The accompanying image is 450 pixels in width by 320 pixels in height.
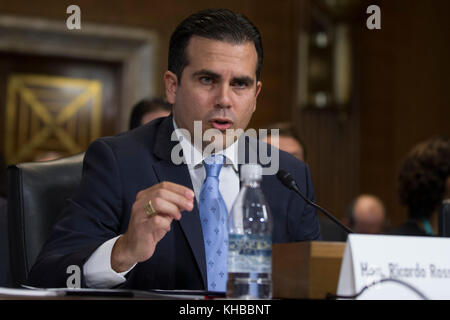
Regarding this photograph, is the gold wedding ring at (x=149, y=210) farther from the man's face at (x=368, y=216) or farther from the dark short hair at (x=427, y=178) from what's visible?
the man's face at (x=368, y=216)

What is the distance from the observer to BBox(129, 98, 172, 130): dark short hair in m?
3.08

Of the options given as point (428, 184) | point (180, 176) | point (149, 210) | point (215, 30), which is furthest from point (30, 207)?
point (428, 184)

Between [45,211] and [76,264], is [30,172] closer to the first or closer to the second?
[45,211]

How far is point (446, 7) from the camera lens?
5695 millimetres

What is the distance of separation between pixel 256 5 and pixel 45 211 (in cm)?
418

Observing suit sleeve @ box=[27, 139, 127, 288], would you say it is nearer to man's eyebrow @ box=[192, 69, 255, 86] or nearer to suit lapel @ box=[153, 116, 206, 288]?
suit lapel @ box=[153, 116, 206, 288]

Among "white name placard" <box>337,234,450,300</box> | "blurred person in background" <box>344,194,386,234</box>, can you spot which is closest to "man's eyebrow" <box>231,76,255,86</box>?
"white name placard" <box>337,234,450,300</box>

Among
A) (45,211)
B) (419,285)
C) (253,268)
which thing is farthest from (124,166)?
(419,285)

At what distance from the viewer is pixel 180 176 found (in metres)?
1.73

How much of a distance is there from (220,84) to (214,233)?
1.18ft

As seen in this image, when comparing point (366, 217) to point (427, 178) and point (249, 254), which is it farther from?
point (249, 254)

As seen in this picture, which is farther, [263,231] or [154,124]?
[154,124]

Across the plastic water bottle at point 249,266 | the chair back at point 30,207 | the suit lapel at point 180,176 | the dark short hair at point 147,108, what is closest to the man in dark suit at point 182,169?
the suit lapel at point 180,176

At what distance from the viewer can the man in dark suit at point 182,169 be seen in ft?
5.24
